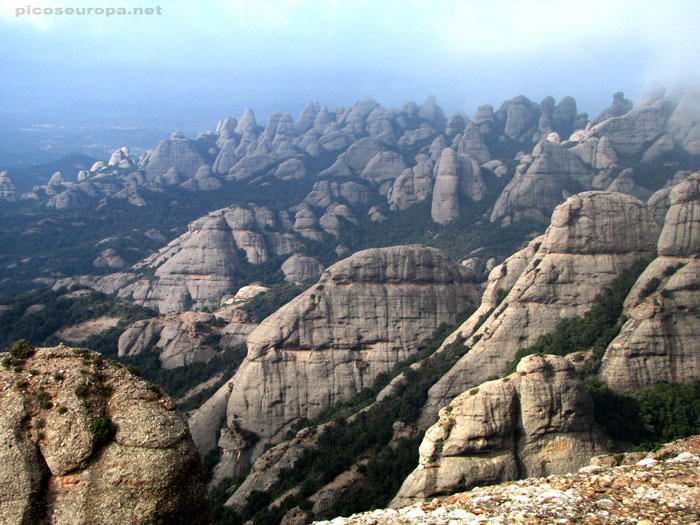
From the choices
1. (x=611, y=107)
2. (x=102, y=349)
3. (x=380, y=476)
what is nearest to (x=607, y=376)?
(x=380, y=476)

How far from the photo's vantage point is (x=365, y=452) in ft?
182

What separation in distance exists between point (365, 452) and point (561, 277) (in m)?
22.0

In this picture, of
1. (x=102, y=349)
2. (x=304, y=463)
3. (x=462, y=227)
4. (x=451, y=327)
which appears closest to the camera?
(x=304, y=463)

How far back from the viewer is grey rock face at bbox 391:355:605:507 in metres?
41.7

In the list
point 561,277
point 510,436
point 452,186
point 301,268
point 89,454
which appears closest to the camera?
point 89,454

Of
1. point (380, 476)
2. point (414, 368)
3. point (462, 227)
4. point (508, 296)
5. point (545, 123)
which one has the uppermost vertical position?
point (545, 123)

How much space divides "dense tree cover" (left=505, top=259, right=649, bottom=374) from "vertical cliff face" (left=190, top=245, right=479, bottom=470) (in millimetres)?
14516

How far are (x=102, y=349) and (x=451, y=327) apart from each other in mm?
40660

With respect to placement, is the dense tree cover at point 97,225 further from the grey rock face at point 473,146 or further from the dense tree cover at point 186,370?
the dense tree cover at point 186,370

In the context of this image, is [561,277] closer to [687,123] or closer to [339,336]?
[339,336]

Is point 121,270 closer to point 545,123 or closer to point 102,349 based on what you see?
point 102,349

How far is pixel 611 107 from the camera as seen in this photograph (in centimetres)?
19038

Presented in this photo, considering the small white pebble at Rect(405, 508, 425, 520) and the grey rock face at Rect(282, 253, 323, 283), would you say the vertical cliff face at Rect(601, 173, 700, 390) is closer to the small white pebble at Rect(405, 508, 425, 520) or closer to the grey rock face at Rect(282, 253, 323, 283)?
the small white pebble at Rect(405, 508, 425, 520)

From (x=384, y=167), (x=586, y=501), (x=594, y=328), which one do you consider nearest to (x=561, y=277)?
(x=594, y=328)
